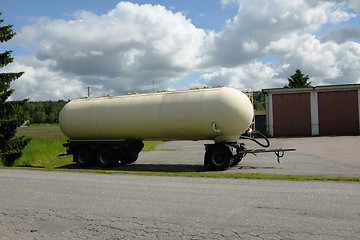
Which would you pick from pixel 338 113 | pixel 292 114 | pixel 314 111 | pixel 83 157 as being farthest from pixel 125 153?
pixel 338 113

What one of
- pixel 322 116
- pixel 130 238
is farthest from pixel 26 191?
pixel 322 116

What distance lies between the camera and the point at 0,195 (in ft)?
27.3

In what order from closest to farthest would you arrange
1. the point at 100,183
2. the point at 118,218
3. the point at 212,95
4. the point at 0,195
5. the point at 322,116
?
the point at 118,218 → the point at 0,195 → the point at 100,183 → the point at 212,95 → the point at 322,116

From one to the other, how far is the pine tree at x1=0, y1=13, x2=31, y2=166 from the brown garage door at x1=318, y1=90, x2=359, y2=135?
27618 millimetres

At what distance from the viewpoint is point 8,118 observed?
A: 68.6 feet

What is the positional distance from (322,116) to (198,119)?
23552 millimetres

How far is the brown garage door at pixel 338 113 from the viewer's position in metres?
32.1

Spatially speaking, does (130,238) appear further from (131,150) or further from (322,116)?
(322,116)

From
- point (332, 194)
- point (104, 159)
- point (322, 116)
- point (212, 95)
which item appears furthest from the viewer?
point (322, 116)

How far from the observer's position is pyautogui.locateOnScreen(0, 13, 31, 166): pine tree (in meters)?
20.6

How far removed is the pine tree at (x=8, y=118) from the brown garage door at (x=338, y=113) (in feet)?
90.6

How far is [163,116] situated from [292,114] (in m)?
22.7

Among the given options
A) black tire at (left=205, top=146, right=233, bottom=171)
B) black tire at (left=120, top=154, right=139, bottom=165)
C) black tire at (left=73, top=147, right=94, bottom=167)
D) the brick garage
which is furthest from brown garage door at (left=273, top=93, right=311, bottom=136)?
black tire at (left=73, top=147, right=94, bottom=167)

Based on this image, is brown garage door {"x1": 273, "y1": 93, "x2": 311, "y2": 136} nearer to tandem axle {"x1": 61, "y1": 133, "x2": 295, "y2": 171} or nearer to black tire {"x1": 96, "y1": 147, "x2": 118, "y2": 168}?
tandem axle {"x1": 61, "y1": 133, "x2": 295, "y2": 171}
